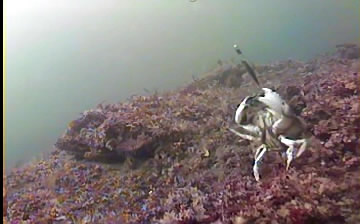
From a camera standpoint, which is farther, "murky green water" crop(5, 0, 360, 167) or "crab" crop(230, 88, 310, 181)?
"murky green water" crop(5, 0, 360, 167)

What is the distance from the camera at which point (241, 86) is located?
10031 millimetres

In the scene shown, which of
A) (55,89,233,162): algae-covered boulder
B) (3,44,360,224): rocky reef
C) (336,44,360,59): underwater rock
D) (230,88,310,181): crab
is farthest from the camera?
(336,44,360,59): underwater rock

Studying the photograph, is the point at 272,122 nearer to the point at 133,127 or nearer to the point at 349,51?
the point at 133,127

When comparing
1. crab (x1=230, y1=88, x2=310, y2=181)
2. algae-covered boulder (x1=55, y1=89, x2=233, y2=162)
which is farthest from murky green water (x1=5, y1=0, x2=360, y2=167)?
crab (x1=230, y1=88, x2=310, y2=181)

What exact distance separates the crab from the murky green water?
439 inches

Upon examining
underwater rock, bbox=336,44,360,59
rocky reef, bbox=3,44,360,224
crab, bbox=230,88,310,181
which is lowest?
rocky reef, bbox=3,44,360,224

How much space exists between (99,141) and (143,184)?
1.33 metres

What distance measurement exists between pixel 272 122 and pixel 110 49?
2783 centimetres

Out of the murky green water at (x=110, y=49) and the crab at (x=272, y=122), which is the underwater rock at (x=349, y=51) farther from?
the crab at (x=272, y=122)

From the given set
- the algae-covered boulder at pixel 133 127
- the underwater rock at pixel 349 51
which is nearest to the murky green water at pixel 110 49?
the underwater rock at pixel 349 51

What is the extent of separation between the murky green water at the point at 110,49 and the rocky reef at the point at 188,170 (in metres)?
7.51

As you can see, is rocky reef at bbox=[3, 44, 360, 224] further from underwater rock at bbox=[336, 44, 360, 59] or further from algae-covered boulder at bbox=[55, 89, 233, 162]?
underwater rock at bbox=[336, 44, 360, 59]

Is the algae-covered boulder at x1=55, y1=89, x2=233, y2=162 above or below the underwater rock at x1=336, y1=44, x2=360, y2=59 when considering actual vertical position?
below

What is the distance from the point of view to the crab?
11.2 feet
